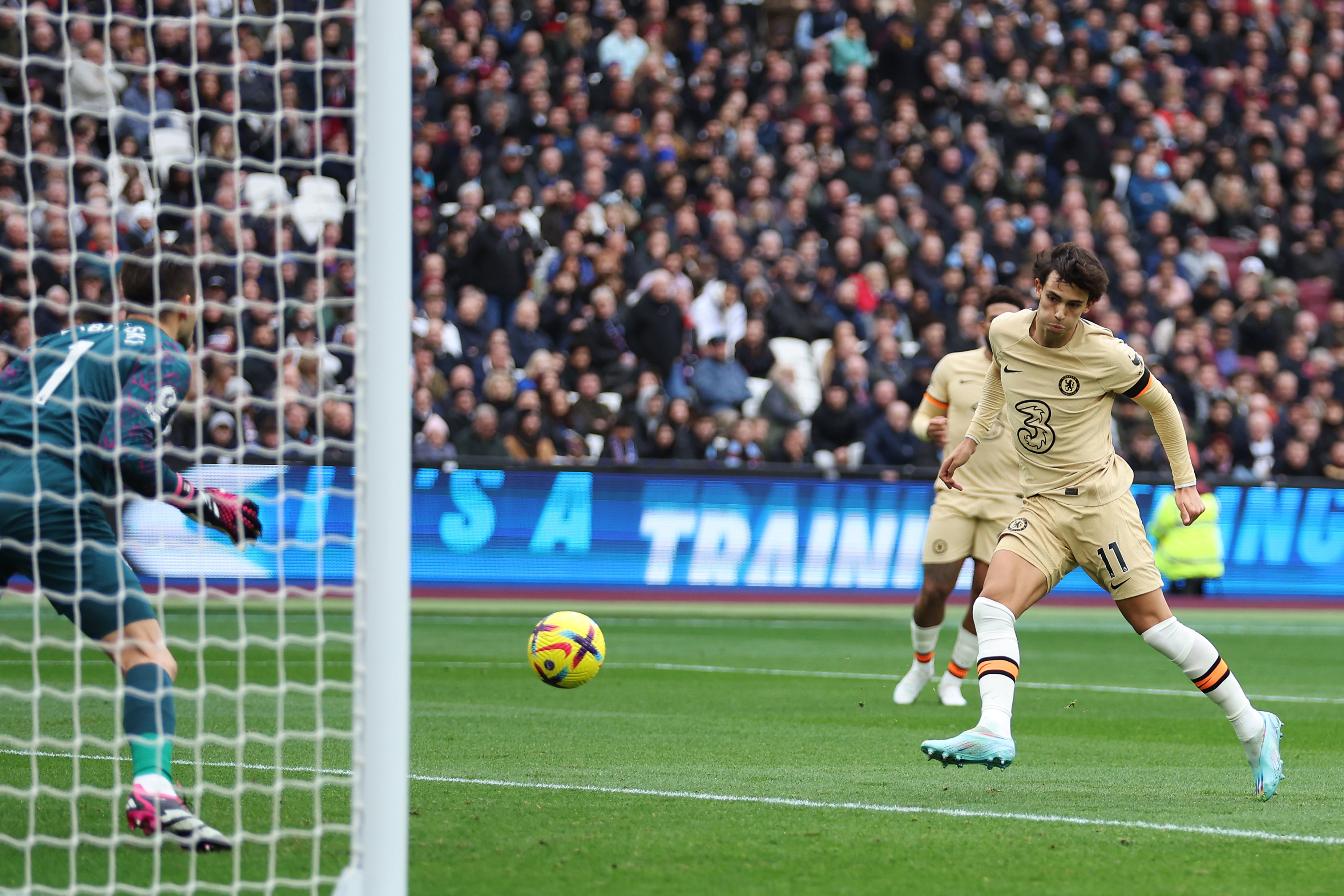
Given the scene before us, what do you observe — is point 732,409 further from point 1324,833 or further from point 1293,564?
point 1324,833

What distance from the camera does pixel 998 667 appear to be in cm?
633

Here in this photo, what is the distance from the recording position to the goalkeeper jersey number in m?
5.13

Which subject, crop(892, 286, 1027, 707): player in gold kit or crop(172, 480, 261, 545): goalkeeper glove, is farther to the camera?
crop(892, 286, 1027, 707): player in gold kit

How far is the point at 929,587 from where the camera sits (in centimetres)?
958

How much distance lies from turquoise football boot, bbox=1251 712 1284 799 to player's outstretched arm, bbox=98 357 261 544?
3.91 meters

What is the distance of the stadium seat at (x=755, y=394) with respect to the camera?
1766 centimetres

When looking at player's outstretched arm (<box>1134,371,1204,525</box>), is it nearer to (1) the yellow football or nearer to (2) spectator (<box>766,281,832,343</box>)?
(1) the yellow football

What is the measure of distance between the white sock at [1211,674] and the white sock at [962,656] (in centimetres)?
302

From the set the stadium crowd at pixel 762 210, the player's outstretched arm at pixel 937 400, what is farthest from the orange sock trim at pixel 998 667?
the stadium crowd at pixel 762 210

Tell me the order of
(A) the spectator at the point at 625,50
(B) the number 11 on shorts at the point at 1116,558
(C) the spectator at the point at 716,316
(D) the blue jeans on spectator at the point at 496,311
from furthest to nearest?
(A) the spectator at the point at 625,50
(C) the spectator at the point at 716,316
(D) the blue jeans on spectator at the point at 496,311
(B) the number 11 on shorts at the point at 1116,558

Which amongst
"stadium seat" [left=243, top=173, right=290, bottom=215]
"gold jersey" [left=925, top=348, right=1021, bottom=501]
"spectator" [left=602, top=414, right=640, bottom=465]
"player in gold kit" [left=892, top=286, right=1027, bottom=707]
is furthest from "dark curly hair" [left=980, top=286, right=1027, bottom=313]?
"spectator" [left=602, top=414, right=640, bottom=465]

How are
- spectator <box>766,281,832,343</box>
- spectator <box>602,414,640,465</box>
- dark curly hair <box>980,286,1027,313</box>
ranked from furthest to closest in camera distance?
1. spectator <box>766,281,832,343</box>
2. spectator <box>602,414,640,465</box>
3. dark curly hair <box>980,286,1027,313</box>

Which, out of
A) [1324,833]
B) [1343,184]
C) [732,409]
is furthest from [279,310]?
[1343,184]

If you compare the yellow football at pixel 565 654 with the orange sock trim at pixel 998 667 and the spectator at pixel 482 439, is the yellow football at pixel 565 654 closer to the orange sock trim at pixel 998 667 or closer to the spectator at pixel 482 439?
the orange sock trim at pixel 998 667
